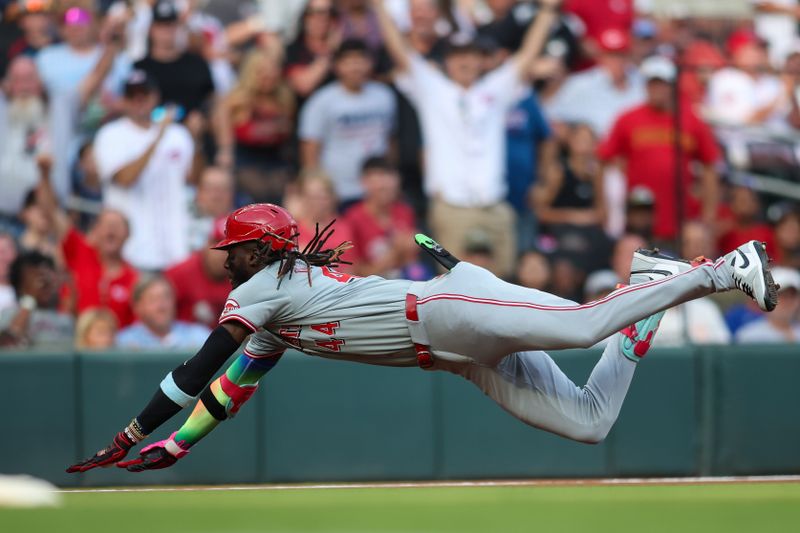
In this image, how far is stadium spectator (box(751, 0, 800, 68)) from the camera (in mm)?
11539

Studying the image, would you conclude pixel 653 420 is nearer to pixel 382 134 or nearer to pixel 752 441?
pixel 752 441

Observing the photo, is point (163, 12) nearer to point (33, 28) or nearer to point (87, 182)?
point (33, 28)

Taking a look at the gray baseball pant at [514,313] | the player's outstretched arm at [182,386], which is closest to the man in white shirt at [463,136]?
the gray baseball pant at [514,313]

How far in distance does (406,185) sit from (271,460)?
2.59m

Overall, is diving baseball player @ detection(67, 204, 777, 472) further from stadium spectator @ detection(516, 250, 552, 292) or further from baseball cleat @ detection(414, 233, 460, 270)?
stadium spectator @ detection(516, 250, 552, 292)

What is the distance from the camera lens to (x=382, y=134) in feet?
34.0

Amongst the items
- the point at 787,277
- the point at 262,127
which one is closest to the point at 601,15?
the point at 787,277

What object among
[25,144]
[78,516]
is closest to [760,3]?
[25,144]

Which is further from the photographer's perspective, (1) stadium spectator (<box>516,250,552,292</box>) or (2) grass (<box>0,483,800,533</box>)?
(1) stadium spectator (<box>516,250,552,292</box>)

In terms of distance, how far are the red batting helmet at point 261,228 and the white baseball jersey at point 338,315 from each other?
0.48 feet

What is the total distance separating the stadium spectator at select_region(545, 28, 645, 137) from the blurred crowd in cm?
4

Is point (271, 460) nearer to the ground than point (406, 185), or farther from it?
nearer to the ground

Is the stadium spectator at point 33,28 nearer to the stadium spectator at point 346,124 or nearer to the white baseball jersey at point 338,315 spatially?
the stadium spectator at point 346,124

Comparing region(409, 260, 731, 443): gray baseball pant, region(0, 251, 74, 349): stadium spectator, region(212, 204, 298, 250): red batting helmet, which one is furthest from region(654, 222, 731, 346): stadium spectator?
region(0, 251, 74, 349): stadium spectator
